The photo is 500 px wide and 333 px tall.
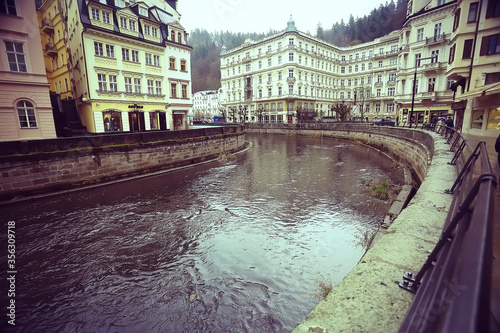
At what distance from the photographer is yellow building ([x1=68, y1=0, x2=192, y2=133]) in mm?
22422

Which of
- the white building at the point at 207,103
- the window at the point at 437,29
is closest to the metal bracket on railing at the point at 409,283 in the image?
the window at the point at 437,29

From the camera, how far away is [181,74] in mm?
30125

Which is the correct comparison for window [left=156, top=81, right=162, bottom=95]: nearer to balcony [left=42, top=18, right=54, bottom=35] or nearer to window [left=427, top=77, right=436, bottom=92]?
balcony [left=42, top=18, right=54, bottom=35]

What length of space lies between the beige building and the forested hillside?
8781 cm

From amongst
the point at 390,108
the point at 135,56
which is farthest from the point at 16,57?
the point at 390,108

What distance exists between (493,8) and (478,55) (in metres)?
3.12

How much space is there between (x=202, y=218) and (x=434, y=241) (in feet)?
22.8

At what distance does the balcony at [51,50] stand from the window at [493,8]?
141 feet

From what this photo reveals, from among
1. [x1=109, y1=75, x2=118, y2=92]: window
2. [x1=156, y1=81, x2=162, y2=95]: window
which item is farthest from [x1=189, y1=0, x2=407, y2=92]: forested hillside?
[x1=109, y1=75, x2=118, y2=92]: window

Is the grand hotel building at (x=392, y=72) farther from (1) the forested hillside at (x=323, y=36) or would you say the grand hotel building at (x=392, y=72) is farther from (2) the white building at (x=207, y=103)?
(2) the white building at (x=207, y=103)

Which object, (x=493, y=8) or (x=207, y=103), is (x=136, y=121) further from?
(x=207, y=103)

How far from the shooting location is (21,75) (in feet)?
51.3

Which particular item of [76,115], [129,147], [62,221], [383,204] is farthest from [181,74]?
[383,204]

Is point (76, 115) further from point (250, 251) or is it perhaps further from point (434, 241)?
point (434, 241)
